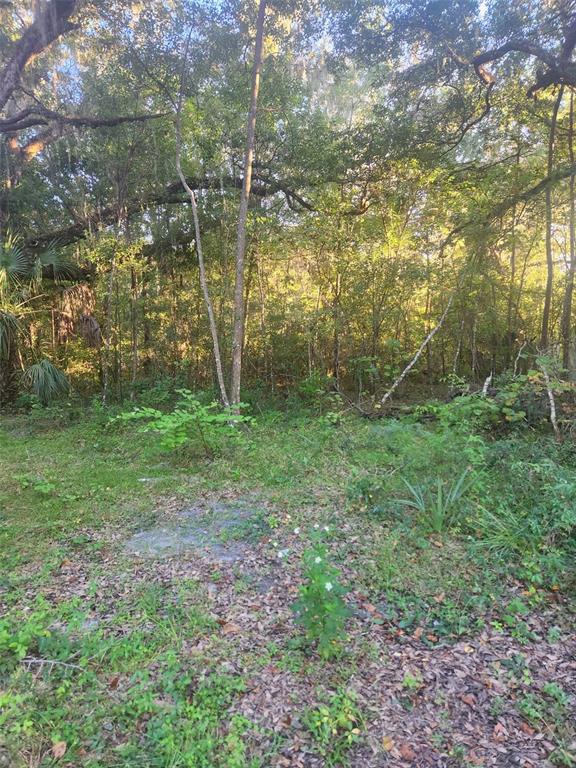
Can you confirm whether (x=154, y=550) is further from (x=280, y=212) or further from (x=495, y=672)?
(x=280, y=212)

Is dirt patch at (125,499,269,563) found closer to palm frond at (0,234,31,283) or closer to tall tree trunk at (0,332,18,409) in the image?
palm frond at (0,234,31,283)

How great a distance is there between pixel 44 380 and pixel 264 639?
22.6ft

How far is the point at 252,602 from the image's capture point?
2473mm

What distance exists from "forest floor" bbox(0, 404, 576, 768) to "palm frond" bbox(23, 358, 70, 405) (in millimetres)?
3931

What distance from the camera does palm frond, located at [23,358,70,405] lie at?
734cm

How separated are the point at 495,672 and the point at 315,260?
760 cm

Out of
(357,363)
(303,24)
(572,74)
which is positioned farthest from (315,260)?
(572,74)

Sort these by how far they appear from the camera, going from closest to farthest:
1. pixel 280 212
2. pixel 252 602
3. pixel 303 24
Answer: pixel 252 602 < pixel 303 24 < pixel 280 212

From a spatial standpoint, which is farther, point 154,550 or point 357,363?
point 357,363

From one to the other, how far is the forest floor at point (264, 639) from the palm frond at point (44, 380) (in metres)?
3.93

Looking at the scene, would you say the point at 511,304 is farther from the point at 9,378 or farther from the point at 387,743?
the point at 9,378

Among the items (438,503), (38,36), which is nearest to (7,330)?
(38,36)

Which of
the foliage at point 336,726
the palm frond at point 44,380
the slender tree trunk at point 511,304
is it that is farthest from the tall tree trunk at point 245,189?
the slender tree trunk at point 511,304

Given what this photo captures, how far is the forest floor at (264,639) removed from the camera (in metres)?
1.59
